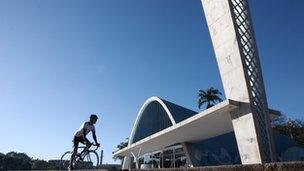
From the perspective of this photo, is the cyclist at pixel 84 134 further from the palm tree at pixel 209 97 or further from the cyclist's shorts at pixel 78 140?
the palm tree at pixel 209 97

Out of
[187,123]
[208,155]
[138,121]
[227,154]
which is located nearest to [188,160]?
[208,155]

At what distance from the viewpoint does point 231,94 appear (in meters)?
14.7

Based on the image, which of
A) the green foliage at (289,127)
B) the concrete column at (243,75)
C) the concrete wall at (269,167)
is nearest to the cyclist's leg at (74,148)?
the concrete column at (243,75)

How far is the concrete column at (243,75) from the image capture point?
44.0ft

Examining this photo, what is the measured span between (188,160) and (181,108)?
12.3 metres

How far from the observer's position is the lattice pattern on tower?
13.6 metres

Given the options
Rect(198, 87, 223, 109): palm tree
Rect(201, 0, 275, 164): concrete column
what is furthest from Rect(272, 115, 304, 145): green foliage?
Rect(201, 0, 275, 164): concrete column

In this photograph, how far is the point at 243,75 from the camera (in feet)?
45.7

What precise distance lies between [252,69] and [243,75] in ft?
2.13

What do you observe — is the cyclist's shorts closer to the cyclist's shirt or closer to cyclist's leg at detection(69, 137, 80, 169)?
cyclist's leg at detection(69, 137, 80, 169)

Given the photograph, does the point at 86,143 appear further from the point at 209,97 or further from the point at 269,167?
the point at 209,97

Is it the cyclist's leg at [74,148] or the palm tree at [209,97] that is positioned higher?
the palm tree at [209,97]

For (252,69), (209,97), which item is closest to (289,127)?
(209,97)

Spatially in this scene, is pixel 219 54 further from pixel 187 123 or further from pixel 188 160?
pixel 188 160
